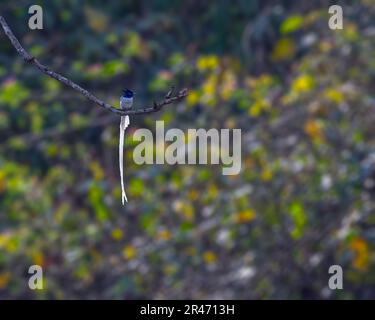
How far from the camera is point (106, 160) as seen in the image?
5777 mm

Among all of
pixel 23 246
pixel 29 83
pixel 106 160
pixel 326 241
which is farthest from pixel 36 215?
pixel 326 241

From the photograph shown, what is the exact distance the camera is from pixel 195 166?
488cm

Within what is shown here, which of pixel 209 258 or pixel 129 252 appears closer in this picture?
pixel 209 258

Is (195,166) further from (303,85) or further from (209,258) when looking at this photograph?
(303,85)

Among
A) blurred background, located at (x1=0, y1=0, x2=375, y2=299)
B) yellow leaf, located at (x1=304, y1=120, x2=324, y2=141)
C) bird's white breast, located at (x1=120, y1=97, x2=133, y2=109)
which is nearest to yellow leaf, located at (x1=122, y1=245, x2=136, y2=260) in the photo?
blurred background, located at (x1=0, y1=0, x2=375, y2=299)

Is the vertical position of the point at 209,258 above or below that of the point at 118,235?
below

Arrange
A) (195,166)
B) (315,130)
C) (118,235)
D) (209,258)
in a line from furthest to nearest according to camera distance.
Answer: (118,235)
(195,166)
(209,258)
(315,130)

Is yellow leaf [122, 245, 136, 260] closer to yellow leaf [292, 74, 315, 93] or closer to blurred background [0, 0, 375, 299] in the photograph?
blurred background [0, 0, 375, 299]

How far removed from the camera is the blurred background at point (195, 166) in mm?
4531

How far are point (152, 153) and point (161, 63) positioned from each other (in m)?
1.24

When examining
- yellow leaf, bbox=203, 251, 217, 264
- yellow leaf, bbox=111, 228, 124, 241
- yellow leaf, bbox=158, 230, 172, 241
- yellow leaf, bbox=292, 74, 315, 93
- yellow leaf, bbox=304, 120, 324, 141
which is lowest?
yellow leaf, bbox=203, 251, 217, 264

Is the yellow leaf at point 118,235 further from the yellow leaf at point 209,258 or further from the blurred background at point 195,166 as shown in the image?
the yellow leaf at point 209,258

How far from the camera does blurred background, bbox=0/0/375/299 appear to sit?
4531mm

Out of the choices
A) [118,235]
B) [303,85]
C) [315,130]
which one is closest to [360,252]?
[315,130]
